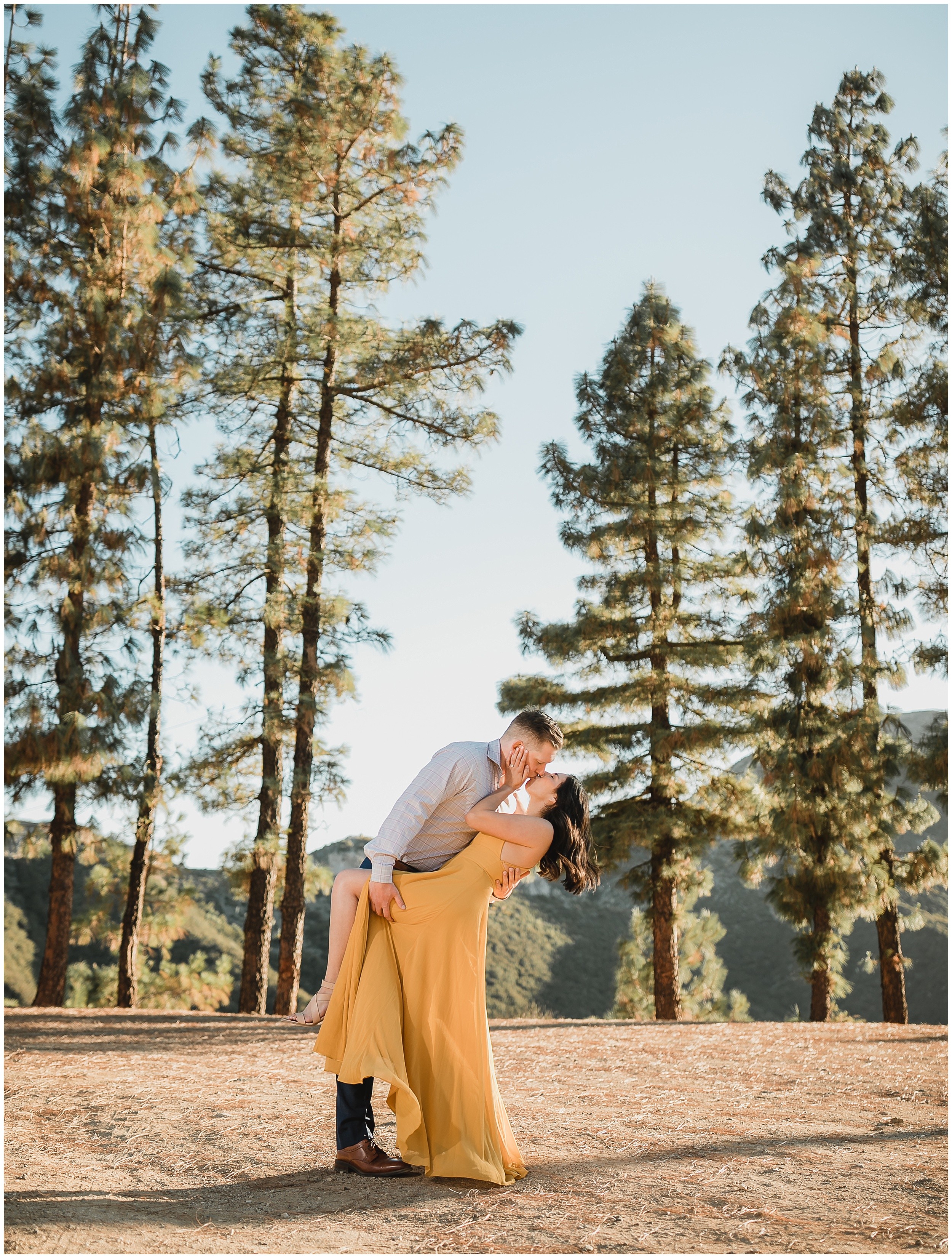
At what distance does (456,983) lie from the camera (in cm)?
364

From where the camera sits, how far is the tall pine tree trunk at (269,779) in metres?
11.7

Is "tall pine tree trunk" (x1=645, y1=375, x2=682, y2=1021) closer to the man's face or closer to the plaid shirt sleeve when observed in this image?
the man's face

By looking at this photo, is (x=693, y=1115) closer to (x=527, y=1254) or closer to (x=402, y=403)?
(x=527, y=1254)

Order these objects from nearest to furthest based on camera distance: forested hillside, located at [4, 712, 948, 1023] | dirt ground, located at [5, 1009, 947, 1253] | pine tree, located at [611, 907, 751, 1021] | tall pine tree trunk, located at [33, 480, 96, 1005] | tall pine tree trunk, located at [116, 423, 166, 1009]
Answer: dirt ground, located at [5, 1009, 947, 1253] < tall pine tree trunk, located at [33, 480, 96, 1005] < tall pine tree trunk, located at [116, 423, 166, 1009] < pine tree, located at [611, 907, 751, 1021] < forested hillside, located at [4, 712, 948, 1023]

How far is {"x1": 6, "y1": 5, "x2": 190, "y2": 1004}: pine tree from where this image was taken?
38.0 ft

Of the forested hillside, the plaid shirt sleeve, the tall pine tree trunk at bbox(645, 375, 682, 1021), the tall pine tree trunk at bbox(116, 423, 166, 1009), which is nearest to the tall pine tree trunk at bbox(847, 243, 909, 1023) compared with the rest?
the tall pine tree trunk at bbox(645, 375, 682, 1021)

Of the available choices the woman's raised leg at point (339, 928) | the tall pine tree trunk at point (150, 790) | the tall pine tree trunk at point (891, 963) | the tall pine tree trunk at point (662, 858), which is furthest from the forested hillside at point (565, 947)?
the woman's raised leg at point (339, 928)

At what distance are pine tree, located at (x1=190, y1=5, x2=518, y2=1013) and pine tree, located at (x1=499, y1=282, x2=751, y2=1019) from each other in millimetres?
3024

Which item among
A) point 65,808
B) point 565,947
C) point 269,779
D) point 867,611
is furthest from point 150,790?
point 565,947

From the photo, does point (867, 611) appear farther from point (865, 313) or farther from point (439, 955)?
point (439, 955)

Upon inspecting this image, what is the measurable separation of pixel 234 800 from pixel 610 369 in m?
9.06

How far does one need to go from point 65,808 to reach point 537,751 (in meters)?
9.61

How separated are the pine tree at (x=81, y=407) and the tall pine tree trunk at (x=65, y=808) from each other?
0.06ft

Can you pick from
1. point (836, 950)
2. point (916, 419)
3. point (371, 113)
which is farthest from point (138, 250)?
point (836, 950)
